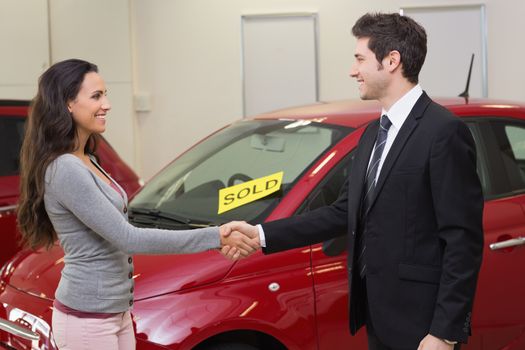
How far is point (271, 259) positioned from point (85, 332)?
93 centimetres

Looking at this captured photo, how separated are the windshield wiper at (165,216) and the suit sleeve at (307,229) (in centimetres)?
57

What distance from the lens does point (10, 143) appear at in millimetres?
4699

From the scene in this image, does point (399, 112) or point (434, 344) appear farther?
point (399, 112)

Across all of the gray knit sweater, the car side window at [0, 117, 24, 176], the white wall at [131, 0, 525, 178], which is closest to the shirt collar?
the gray knit sweater

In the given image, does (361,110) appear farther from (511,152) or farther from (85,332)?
(85,332)

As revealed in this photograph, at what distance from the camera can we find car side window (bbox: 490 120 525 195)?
370 cm

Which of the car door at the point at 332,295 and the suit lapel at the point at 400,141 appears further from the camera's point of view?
the car door at the point at 332,295

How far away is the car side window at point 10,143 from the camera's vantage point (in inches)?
181

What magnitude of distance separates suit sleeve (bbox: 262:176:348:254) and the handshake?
44mm

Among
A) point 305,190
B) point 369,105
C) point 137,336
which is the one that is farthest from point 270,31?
point 137,336

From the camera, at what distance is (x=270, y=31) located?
838 centimetres

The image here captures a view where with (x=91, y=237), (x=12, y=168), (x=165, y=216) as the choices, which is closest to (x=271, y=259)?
(x=165, y=216)

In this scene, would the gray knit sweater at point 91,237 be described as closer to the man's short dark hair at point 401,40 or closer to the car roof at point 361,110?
the man's short dark hair at point 401,40

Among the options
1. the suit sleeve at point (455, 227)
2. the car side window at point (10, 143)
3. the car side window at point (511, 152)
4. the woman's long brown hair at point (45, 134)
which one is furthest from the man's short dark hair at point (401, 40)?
the car side window at point (10, 143)
